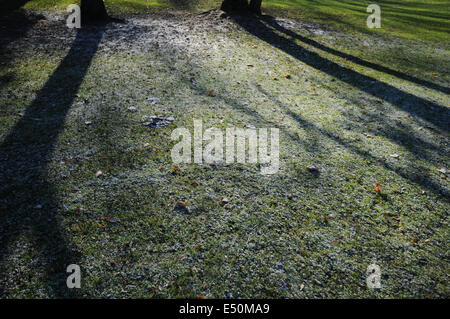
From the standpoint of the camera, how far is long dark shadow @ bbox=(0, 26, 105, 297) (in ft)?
9.53

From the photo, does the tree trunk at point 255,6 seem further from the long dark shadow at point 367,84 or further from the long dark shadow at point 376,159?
the long dark shadow at point 376,159

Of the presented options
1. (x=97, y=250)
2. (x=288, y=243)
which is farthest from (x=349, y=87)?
(x=97, y=250)

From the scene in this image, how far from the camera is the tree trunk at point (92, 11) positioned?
9.59 metres

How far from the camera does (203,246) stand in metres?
3.21

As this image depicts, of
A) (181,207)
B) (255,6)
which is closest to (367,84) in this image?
(181,207)

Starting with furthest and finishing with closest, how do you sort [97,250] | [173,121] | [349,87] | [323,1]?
[323,1]
[349,87]
[173,121]
[97,250]

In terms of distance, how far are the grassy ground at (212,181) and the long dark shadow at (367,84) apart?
0.06 meters

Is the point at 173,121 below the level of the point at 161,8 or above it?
below

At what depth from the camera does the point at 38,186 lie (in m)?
3.72

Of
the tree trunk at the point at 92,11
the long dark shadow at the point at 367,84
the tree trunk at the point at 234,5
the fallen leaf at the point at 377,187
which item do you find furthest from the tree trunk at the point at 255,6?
the fallen leaf at the point at 377,187

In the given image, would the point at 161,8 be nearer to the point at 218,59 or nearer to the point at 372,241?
the point at 218,59

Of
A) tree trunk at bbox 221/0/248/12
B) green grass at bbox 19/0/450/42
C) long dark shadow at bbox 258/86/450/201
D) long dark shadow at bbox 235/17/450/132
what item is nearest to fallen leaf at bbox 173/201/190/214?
long dark shadow at bbox 258/86/450/201

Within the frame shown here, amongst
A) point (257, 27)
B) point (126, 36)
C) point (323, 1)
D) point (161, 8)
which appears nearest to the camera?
point (126, 36)

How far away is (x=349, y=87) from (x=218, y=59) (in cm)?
376
